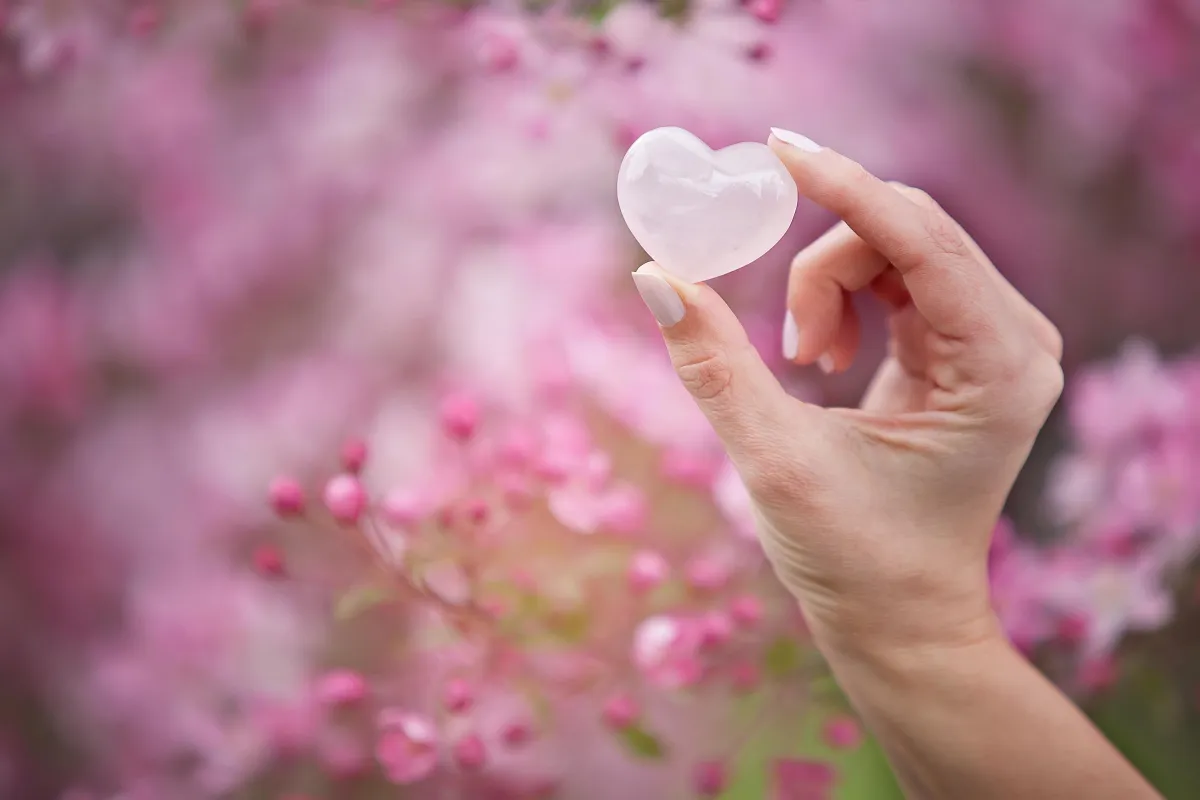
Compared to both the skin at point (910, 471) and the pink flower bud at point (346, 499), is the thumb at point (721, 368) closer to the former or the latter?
the skin at point (910, 471)

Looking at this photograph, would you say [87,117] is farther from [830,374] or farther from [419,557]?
[830,374]

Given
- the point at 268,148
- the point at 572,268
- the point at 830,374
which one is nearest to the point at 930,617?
the point at 830,374

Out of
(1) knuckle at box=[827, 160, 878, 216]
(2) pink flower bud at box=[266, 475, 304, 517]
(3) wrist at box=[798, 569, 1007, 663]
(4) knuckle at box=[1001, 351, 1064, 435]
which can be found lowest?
(2) pink flower bud at box=[266, 475, 304, 517]

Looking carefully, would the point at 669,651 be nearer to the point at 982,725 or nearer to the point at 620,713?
the point at 620,713

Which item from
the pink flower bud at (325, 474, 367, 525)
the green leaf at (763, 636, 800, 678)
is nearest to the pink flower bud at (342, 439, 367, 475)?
the pink flower bud at (325, 474, 367, 525)

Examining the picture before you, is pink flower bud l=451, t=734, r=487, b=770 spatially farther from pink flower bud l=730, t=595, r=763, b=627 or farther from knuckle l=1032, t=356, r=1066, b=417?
knuckle l=1032, t=356, r=1066, b=417
